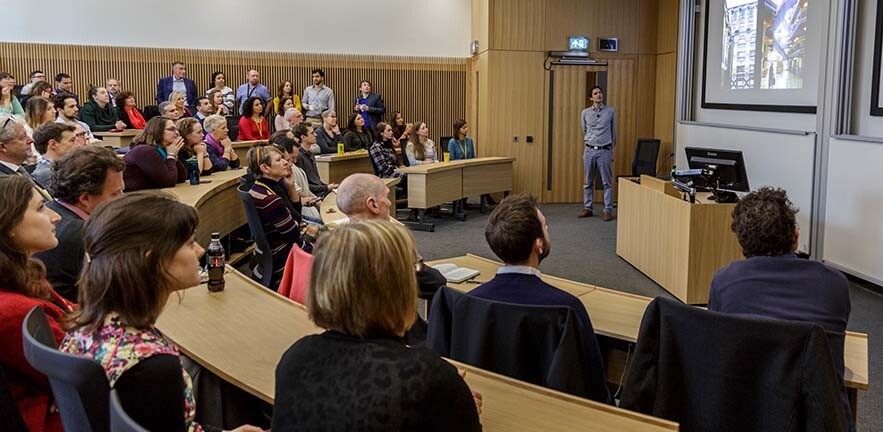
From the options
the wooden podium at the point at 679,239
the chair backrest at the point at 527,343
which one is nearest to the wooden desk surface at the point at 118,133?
the wooden podium at the point at 679,239

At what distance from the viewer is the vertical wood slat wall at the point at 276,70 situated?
1201 cm

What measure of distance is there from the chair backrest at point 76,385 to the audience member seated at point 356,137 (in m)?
8.60

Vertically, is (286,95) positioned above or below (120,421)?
above

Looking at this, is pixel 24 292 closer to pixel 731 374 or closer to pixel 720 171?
pixel 731 374

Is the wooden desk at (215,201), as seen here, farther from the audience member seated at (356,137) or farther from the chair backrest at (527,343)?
the chair backrest at (527,343)

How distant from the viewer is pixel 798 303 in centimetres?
256

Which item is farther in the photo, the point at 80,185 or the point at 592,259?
the point at 592,259

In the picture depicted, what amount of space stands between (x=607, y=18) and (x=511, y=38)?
1.60 m

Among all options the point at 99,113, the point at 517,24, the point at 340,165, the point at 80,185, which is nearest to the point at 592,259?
the point at 340,165

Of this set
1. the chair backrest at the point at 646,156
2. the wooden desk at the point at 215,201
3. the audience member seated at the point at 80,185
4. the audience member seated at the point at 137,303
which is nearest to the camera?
the audience member seated at the point at 137,303

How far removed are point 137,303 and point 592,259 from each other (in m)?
6.24

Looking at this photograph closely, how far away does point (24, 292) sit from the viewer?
2.07m

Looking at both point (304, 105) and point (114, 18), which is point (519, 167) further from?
point (114, 18)

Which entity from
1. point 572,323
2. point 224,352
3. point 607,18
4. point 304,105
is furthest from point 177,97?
point 572,323
